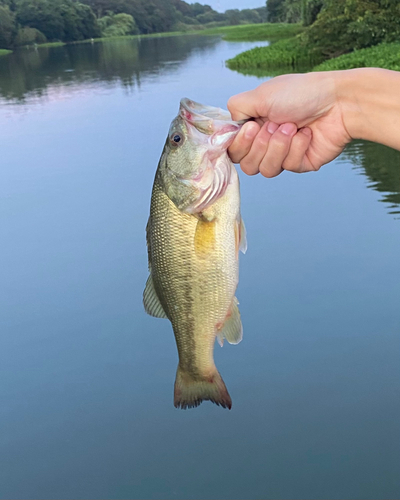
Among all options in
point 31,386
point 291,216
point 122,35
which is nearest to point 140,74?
point 291,216

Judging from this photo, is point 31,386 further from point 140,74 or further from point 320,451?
point 140,74

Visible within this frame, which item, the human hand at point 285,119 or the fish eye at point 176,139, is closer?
the fish eye at point 176,139

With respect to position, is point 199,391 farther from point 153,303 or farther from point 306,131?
point 306,131

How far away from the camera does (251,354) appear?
5.89 meters

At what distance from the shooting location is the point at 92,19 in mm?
83375

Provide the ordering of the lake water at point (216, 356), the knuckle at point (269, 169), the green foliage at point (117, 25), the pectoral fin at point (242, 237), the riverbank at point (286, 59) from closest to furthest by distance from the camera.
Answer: the pectoral fin at point (242, 237) < the knuckle at point (269, 169) < the lake water at point (216, 356) < the riverbank at point (286, 59) < the green foliage at point (117, 25)

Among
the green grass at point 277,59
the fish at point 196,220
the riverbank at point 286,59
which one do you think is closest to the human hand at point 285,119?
the fish at point 196,220

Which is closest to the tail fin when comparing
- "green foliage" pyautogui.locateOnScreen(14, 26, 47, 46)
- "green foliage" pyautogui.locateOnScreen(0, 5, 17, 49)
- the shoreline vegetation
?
the shoreline vegetation

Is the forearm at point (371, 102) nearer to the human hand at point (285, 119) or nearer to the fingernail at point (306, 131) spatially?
the human hand at point (285, 119)

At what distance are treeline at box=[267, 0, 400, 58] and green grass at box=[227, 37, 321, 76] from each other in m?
0.51

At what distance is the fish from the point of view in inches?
88.9

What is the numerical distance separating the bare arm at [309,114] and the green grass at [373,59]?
47.2 feet

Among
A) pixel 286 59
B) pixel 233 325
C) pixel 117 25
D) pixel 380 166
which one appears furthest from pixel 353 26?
pixel 117 25

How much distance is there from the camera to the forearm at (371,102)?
8.67ft
